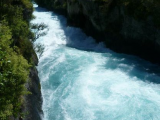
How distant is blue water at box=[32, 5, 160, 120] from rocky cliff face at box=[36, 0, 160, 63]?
1420mm

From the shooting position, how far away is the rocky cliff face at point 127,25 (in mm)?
19500

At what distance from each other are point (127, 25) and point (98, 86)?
9.68 meters

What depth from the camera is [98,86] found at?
51.6 ft

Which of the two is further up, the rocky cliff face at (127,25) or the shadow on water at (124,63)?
the rocky cliff face at (127,25)

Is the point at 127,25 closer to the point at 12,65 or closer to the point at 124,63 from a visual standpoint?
the point at 124,63

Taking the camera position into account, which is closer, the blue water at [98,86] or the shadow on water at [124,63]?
the blue water at [98,86]

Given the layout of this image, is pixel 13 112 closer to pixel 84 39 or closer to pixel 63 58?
pixel 63 58

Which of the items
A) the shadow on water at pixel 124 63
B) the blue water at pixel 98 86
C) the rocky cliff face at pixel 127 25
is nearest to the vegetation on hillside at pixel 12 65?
the blue water at pixel 98 86

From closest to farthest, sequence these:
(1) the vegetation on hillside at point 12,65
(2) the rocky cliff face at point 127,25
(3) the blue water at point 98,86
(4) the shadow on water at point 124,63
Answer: (1) the vegetation on hillside at point 12,65, (3) the blue water at point 98,86, (4) the shadow on water at point 124,63, (2) the rocky cliff face at point 127,25

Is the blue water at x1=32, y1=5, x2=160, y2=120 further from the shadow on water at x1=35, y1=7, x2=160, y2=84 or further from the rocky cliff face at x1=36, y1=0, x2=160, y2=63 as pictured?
the rocky cliff face at x1=36, y1=0, x2=160, y2=63

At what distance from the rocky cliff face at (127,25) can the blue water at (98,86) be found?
1420 millimetres

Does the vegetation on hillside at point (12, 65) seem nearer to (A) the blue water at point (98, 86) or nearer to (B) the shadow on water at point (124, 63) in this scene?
(A) the blue water at point (98, 86)

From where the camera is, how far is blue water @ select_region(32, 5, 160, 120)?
1288 cm

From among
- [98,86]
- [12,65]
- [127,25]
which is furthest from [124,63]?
[12,65]
